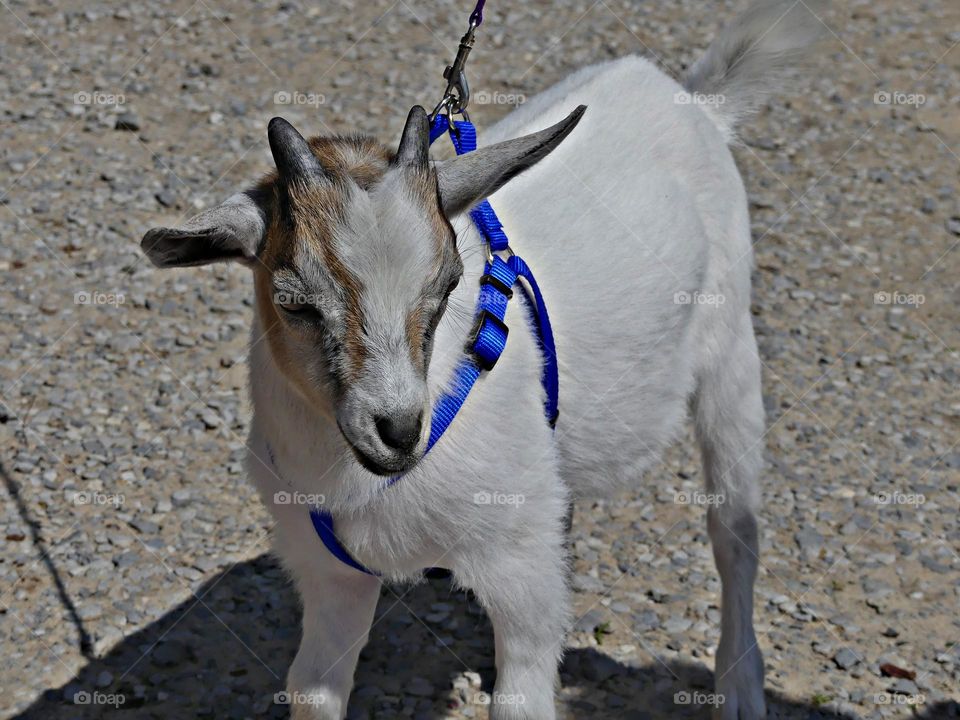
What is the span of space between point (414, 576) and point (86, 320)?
346 cm

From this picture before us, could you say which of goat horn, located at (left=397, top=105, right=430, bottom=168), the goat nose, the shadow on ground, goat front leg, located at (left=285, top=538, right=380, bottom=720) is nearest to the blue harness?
goat front leg, located at (left=285, top=538, right=380, bottom=720)

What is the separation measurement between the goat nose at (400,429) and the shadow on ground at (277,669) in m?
2.03

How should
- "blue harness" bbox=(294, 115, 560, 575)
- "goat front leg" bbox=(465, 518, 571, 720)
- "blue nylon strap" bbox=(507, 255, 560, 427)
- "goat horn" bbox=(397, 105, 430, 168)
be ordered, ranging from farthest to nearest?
1. "blue nylon strap" bbox=(507, 255, 560, 427)
2. "goat front leg" bbox=(465, 518, 571, 720)
3. "blue harness" bbox=(294, 115, 560, 575)
4. "goat horn" bbox=(397, 105, 430, 168)

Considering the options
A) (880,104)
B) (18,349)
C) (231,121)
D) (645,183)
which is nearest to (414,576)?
(645,183)

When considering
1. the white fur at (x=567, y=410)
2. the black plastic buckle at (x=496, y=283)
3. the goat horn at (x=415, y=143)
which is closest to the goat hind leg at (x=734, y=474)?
the white fur at (x=567, y=410)

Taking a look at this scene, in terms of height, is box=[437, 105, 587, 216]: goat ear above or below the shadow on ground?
above

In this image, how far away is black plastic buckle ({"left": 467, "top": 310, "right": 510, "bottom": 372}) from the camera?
129 inches

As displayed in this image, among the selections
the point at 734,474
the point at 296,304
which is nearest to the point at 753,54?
the point at 734,474

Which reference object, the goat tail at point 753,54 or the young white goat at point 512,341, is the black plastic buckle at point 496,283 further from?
the goat tail at point 753,54

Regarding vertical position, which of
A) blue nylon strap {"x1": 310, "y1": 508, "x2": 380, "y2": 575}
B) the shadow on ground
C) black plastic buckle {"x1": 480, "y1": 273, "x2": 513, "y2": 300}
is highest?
black plastic buckle {"x1": 480, "y1": 273, "x2": 513, "y2": 300}

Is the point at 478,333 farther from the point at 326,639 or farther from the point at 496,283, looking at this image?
the point at 326,639

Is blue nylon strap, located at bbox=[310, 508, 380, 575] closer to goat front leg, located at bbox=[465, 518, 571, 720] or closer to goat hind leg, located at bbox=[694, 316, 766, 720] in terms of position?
goat front leg, located at bbox=[465, 518, 571, 720]

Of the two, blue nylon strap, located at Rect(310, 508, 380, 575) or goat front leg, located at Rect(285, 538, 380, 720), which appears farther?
goat front leg, located at Rect(285, 538, 380, 720)

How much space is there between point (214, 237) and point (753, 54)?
2868 millimetres
